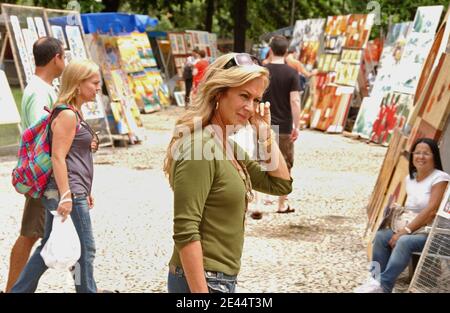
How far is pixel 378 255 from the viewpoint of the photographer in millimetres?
5918

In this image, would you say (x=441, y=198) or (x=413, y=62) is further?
(x=413, y=62)

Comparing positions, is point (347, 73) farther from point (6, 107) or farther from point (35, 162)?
point (35, 162)

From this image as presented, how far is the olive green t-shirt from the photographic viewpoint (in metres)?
2.76

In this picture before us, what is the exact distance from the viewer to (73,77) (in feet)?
15.1

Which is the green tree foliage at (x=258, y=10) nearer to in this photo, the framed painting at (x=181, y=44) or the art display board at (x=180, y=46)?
the art display board at (x=180, y=46)

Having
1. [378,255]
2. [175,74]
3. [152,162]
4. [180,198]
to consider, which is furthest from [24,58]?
[175,74]

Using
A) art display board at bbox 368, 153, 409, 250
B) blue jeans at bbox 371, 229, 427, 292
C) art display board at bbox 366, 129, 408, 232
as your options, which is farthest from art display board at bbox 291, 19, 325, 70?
blue jeans at bbox 371, 229, 427, 292

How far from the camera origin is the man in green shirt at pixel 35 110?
16.8 ft


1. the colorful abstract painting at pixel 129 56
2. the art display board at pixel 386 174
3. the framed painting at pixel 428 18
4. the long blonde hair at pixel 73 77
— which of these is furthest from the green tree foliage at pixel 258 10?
the long blonde hair at pixel 73 77

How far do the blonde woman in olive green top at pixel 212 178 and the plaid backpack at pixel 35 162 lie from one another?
182 centimetres

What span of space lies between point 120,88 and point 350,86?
5.61 m

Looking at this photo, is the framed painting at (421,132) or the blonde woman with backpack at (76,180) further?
the framed painting at (421,132)

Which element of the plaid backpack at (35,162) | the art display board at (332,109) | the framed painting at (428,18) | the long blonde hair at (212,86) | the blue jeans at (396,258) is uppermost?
the long blonde hair at (212,86)
